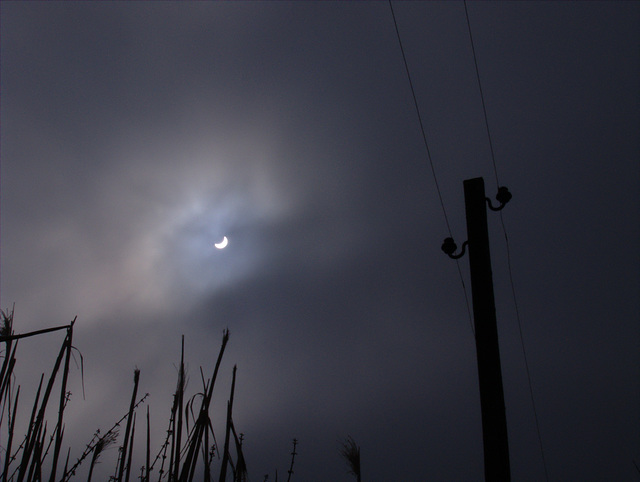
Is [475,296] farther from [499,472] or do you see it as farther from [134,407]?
[134,407]

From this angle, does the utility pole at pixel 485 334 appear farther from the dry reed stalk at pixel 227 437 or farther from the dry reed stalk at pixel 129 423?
the dry reed stalk at pixel 129 423

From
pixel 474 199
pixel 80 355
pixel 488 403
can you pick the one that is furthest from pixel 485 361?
pixel 80 355

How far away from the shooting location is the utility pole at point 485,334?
4570 millimetres

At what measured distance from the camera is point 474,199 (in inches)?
229

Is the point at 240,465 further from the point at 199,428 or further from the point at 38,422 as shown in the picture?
the point at 38,422

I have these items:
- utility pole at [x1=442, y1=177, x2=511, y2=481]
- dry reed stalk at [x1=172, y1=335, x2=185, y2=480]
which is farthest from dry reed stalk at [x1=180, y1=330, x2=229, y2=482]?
utility pole at [x1=442, y1=177, x2=511, y2=481]

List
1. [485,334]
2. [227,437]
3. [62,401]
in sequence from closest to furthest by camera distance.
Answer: [62,401] < [227,437] < [485,334]

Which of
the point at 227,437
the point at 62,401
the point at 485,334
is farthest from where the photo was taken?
the point at 485,334

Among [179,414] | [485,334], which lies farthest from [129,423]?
[485,334]

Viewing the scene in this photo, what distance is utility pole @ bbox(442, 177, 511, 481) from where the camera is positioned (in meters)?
4.57

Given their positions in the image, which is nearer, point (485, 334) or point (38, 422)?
point (38, 422)

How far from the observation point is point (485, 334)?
5.06m

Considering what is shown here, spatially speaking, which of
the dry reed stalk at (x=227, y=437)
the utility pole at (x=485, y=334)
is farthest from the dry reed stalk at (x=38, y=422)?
the utility pole at (x=485, y=334)

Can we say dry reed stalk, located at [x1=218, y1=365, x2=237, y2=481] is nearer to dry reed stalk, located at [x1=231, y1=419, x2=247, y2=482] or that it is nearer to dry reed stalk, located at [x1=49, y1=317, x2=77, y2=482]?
dry reed stalk, located at [x1=231, y1=419, x2=247, y2=482]
